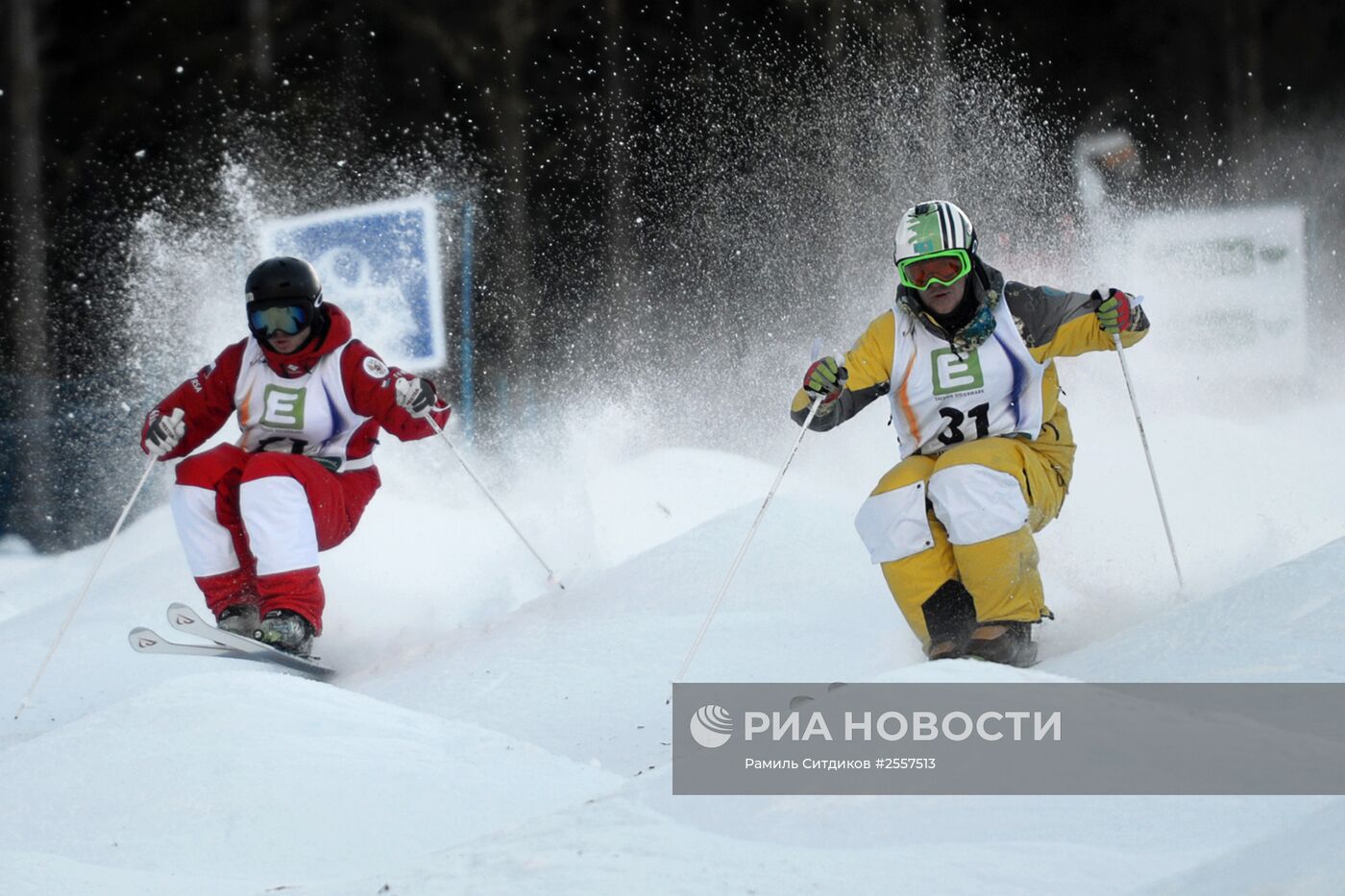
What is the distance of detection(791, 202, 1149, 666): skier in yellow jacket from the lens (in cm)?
357

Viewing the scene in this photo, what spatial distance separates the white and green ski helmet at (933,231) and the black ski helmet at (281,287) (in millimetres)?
2058

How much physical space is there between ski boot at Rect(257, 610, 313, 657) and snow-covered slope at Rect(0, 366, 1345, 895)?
0.49ft

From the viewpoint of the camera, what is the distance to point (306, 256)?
900 centimetres

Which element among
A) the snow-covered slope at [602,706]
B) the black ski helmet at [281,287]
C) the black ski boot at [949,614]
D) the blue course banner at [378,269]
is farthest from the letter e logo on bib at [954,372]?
the blue course banner at [378,269]

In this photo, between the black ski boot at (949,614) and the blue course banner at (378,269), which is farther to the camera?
the blue course banner at (378,269)

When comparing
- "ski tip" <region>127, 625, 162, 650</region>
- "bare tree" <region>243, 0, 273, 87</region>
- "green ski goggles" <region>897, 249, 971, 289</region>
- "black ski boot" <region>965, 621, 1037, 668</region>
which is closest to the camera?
"black ski boot" <region>965, 621, 1037, 668</region>

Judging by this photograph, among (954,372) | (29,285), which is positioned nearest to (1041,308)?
(954,372)

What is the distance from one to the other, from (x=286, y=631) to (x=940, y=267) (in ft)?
7.73

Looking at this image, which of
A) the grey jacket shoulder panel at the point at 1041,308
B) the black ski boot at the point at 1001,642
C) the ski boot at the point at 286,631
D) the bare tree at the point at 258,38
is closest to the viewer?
the black ski boot at the point at 1001,642

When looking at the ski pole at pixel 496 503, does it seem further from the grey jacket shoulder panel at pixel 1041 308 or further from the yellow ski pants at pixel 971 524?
the grey jacket shoulder panel at pixel 1041 308

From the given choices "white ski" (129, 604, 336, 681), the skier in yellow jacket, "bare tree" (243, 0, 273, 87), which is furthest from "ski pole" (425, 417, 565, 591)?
"bare tree" (243, 0, 273, 87)

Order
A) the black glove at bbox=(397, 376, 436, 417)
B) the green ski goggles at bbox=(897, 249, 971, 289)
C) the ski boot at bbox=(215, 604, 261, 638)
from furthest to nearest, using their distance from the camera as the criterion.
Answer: the black glove at bbox=(397, 376, 436, 417), the ski boot at bbox=(215, 604, 261, 638), the green ski goggles at bbox=(897, 249, 971, 289)

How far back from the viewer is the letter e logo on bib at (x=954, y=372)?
12.4 ft

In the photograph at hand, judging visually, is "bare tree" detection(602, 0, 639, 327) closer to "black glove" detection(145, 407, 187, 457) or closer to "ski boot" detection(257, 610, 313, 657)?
"black glove" detection(145, 407, 187, 457)
